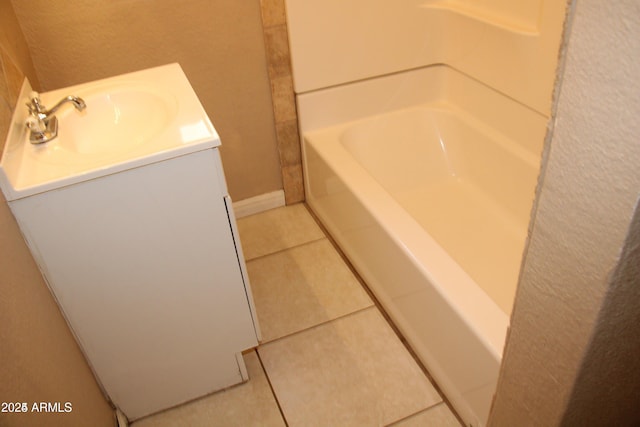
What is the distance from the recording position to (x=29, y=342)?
96 cm

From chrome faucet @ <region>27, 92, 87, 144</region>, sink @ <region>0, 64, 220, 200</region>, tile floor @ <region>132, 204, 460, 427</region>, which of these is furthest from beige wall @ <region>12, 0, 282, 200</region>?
tile floor @ <region>132, 204, 460, 427</region>

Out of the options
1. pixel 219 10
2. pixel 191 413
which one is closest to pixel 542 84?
pixel 219 10

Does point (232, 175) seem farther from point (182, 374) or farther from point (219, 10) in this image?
point (182, 374)

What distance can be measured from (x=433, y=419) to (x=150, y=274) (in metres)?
0.90

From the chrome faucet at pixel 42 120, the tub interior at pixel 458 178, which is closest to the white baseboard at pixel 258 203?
the tub interior at pixel 458 178

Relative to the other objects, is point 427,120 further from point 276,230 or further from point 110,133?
point 110,133

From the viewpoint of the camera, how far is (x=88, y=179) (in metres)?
1.06

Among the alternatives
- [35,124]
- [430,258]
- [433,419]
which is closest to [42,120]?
[35,124]

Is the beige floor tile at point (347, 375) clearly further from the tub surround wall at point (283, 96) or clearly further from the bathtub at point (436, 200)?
the tub surround wall at point (283, 96)

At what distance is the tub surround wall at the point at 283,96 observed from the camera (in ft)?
6.22

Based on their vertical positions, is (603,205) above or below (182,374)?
above

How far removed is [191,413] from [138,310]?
0.43 meters

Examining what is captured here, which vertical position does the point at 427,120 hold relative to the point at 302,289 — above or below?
above

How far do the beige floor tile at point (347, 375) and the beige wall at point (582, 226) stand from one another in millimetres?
722
